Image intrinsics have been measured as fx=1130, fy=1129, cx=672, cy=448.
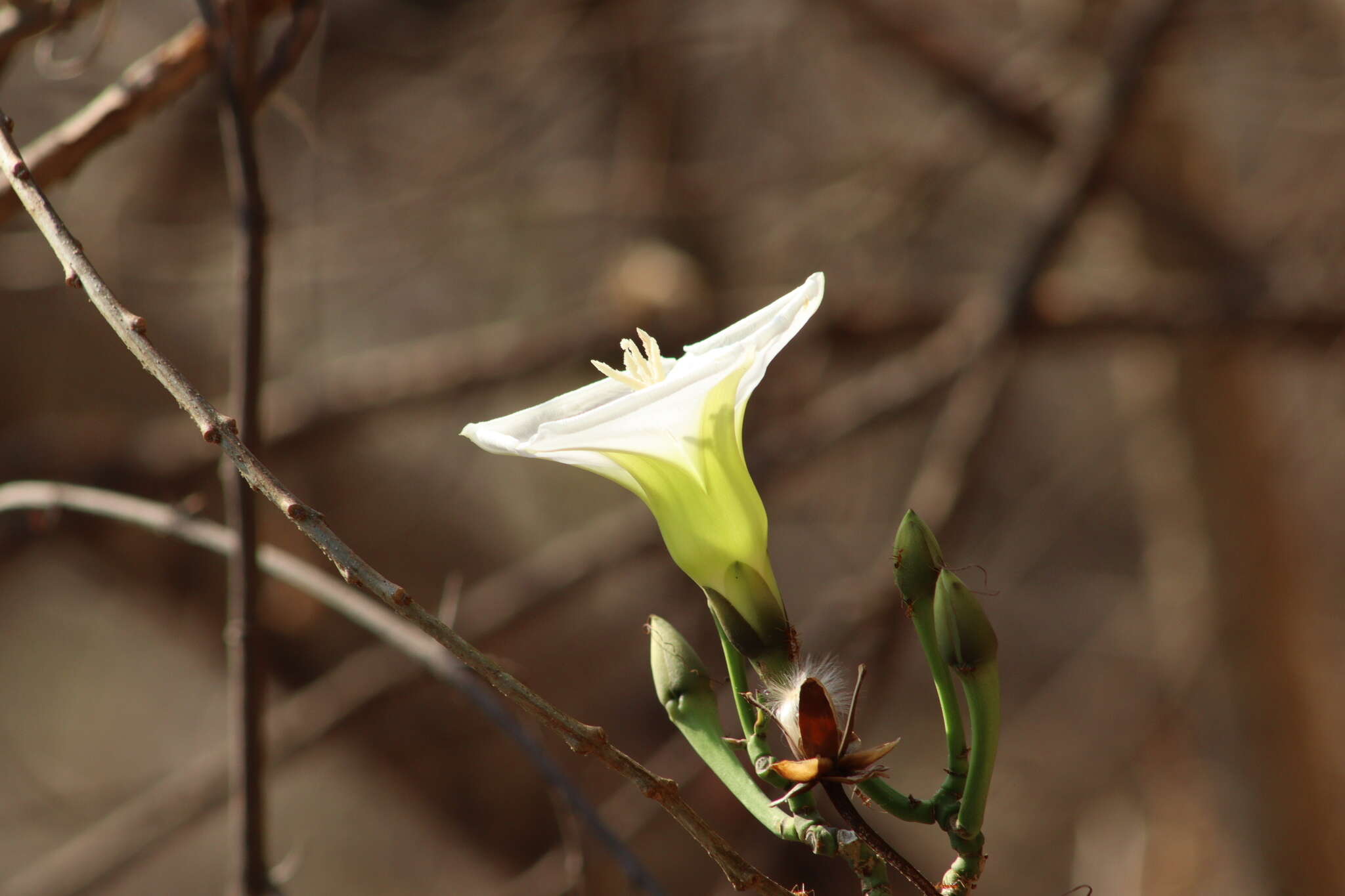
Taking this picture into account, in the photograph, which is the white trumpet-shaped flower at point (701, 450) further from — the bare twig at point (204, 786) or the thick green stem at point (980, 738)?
the bare twig at point (204, 786)

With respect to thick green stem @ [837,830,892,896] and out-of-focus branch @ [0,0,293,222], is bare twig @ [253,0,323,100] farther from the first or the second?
thick green stem @ [837,830,892,896]

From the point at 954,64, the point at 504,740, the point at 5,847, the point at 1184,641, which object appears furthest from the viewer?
the point at 5,847

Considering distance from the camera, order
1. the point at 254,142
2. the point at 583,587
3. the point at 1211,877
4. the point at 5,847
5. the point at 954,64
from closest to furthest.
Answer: the point at 254,142, the point at 583,587, the point at 954,64, the point at 1211,877, the point at 5,847

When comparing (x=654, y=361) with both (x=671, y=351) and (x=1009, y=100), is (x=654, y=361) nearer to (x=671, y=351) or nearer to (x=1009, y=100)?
(x=671, y=351)

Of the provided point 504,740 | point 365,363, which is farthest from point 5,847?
point 365,363

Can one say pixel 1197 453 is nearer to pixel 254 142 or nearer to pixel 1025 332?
pixel 1025 332

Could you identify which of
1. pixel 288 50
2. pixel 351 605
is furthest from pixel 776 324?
pixel 288 50

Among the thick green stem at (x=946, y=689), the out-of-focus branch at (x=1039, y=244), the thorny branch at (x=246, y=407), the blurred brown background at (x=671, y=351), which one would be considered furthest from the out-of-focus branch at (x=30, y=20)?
the out-of-focus branch at (x=1039, y=244)
